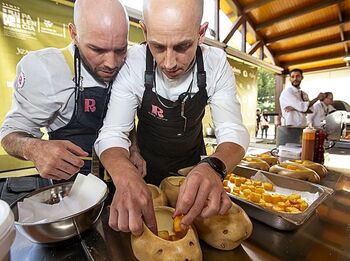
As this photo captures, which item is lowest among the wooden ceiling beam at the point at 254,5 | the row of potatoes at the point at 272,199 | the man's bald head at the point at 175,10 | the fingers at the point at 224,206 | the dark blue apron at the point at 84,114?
the row of potatoes at the point at 272,199

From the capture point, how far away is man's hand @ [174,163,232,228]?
1.60ft

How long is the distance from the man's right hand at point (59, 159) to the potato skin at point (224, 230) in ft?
1.25

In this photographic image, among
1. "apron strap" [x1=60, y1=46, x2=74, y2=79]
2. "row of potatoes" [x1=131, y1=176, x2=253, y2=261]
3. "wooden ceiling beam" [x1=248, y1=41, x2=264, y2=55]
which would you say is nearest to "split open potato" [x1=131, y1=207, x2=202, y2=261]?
"row of potatoes" [x1=131, y1=176, x2=253, y2=261]

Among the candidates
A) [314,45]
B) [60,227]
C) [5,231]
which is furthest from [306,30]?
[5,231]

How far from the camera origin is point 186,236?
18.5 inches

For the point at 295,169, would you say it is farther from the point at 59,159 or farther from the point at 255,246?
the point at 59,159

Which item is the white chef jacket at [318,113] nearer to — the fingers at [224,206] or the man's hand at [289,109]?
the man's hand at [289,109]

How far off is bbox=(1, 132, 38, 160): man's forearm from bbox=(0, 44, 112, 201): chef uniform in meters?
0.05

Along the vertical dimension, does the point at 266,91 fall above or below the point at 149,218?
above

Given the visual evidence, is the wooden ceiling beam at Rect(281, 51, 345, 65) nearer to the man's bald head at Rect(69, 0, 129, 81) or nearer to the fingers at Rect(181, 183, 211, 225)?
the man's bald head at Rect(69, 0, 129, 81)

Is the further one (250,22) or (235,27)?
(250,22)

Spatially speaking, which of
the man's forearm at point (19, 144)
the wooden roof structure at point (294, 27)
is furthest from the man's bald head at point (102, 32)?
the wooden roof structure at point (294, 27)

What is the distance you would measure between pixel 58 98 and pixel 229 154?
78cm

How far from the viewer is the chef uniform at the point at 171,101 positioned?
0.83m
